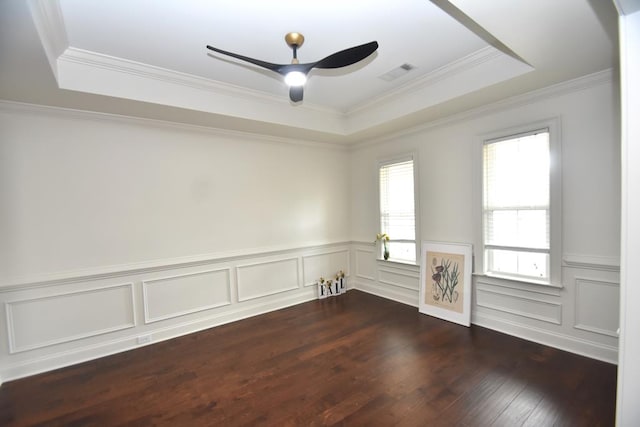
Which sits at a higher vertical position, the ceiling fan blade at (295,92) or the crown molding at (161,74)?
the crown molding at (161,74)

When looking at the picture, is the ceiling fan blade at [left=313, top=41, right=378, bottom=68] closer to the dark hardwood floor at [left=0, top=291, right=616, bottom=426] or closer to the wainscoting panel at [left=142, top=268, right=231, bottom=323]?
the dark hardwood floor at [left=0, top=291, right=616, bottom=426]

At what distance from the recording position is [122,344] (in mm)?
3277

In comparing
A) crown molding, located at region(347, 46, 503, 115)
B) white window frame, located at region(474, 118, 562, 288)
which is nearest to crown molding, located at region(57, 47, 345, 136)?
crown molding, located at region(347, 46, 503, 115)

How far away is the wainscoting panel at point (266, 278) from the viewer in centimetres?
416

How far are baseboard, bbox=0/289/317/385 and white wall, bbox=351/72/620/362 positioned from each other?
262cm

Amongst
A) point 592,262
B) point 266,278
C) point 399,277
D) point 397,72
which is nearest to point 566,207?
point 592,262

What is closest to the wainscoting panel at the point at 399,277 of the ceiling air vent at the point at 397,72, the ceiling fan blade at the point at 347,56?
the ceiling air vent at the point at 397,72

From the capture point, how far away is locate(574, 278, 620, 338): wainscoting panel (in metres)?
2.69

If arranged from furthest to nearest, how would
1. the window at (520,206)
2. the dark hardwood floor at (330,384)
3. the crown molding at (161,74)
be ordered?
the window at (520,206) → the crown molding at (161,74) → the dark hardwood floor at (330,384)

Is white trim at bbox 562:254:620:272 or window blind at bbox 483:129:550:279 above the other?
window blind at bbox 483:129:550:279

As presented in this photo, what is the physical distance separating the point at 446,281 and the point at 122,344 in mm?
3912

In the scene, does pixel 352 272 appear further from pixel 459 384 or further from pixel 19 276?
pixel 19 276

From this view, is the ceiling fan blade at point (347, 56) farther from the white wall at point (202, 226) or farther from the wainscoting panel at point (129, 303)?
the wainscoting panel at point (129, 303)

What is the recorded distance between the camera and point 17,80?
7.95 ft
